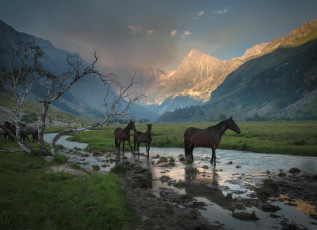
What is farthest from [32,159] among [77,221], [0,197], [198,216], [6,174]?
[198,216]

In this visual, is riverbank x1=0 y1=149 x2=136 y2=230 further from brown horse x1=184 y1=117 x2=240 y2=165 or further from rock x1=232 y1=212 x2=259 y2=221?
brown horse x1=184 y1=117 x2=240 y2=165

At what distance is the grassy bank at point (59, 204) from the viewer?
691 centimetres

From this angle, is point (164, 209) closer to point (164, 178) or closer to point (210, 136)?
point (164, 178)

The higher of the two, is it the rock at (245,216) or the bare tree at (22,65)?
the bare tree at (22,65)

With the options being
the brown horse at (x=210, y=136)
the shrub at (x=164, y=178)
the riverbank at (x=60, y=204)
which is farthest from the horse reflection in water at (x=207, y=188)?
the riverbank at (x=60, y=204)

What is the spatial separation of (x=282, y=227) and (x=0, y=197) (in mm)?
11379

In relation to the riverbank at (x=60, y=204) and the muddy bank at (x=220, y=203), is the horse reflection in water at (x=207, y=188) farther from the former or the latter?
the riverbank at (x=60, y=204)

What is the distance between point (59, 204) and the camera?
832 centimetres

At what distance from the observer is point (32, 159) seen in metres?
17.5

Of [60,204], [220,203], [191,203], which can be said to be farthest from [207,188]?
[60,204]

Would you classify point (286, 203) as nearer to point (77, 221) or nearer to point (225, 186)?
point (225, 186)

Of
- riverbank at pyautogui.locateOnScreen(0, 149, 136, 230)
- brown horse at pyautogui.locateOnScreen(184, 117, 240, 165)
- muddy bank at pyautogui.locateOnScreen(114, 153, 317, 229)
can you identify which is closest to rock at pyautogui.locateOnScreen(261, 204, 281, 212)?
muddy bank at pyautogui.locateOnScreen(114, 153, 317, 229)

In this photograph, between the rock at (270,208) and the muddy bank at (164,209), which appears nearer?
the muddy bank at (164,209)

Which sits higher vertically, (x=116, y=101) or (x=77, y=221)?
(x=116, y=101)
